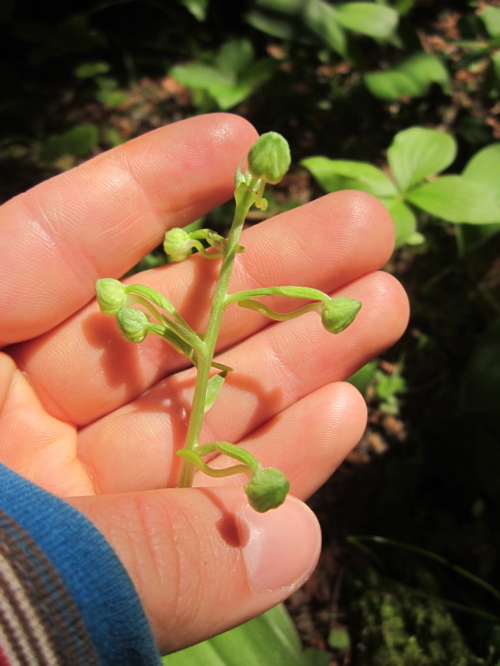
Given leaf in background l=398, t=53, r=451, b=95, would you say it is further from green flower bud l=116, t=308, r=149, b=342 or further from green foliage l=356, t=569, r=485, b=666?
green foliage l=356, t=569, r=485, b=666

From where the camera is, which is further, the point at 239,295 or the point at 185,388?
the point at 185,388

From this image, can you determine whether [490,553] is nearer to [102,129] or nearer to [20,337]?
[20,337]

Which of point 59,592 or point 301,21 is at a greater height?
point 301,21

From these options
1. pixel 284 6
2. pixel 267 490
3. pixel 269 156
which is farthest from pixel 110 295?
pixel 284 6

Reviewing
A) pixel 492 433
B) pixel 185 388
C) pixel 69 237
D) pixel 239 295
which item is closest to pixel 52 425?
pixel 185 388

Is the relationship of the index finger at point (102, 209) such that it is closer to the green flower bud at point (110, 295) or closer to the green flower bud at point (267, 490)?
the green flower bud at point (110, 295)

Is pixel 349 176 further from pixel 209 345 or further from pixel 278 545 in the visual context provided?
pixel 278 545

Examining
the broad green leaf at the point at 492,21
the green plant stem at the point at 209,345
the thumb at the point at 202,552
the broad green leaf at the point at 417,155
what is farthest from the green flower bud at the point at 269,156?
the broad green leaf at the point at 492,21

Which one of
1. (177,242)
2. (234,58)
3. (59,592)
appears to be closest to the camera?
(59,592)
